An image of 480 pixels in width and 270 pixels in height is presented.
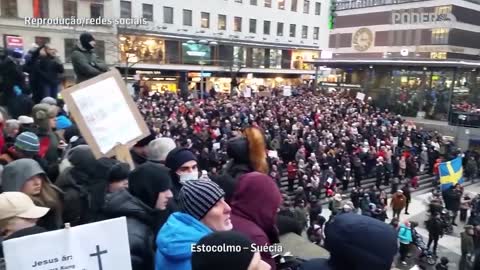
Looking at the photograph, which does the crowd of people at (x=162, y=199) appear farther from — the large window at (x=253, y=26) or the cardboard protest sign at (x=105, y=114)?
the large window at (x=253, y=26)

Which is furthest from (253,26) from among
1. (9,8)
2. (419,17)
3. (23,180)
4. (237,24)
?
(23,180)

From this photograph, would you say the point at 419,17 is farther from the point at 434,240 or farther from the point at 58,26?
the point at 434,240

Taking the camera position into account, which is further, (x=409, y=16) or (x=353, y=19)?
(x=353, y=19)

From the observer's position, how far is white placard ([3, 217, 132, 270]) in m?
2.03

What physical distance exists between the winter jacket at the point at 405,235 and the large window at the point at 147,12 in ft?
108

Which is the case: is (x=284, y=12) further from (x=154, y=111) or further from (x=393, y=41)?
(x=154, y=111)

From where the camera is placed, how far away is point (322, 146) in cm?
1808

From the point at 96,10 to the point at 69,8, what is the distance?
2.35 m

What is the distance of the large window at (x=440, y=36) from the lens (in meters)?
51.2

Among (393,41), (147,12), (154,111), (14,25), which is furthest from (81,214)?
(393,41)

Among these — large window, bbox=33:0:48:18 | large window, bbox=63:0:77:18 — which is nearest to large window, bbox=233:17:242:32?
large window, bbox=63:0:77:18

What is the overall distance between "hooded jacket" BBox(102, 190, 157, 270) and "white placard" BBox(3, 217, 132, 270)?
1.11 feet

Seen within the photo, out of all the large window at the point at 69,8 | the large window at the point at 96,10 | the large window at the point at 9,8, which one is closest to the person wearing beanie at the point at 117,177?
the large window at the point at 9,8

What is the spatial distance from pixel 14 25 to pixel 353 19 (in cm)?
4682
